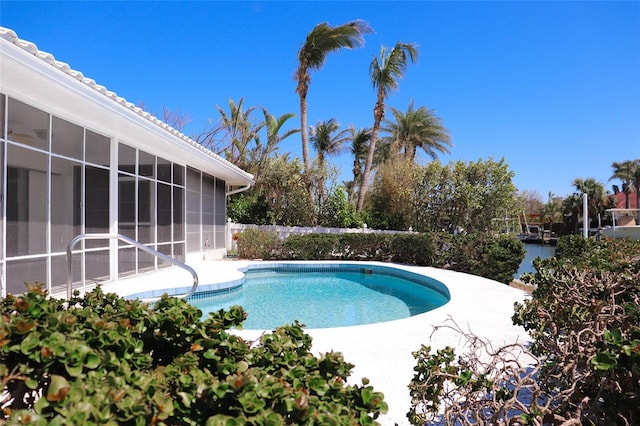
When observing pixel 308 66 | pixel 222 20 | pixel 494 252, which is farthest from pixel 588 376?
pixel 308 66

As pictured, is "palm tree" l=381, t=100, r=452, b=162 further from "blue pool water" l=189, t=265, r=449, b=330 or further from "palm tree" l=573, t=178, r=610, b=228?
"palm tree" l=573, t=178, r=610, b=228

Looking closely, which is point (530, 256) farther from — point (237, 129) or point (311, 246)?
point (237, 129)

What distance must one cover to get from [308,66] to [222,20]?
7.37 m

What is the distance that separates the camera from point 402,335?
5383 mm

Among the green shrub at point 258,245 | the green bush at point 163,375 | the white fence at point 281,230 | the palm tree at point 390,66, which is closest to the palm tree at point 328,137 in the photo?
the palm tree at point 390,66

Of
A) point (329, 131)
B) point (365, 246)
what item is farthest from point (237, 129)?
point (365, 246)

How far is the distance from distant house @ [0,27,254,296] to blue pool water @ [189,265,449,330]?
8.17 feet

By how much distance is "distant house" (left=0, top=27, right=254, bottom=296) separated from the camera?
5742mm

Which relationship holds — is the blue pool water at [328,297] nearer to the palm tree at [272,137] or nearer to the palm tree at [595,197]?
the palm tree at [272,137]

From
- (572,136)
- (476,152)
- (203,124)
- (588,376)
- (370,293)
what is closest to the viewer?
(588,376)

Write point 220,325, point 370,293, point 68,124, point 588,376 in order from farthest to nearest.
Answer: point 370,293
point 68,124
point 588,376
point 220,325

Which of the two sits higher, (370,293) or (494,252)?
(494,252)

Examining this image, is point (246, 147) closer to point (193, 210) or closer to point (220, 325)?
point (193, 210)

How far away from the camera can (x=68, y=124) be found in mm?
7203
